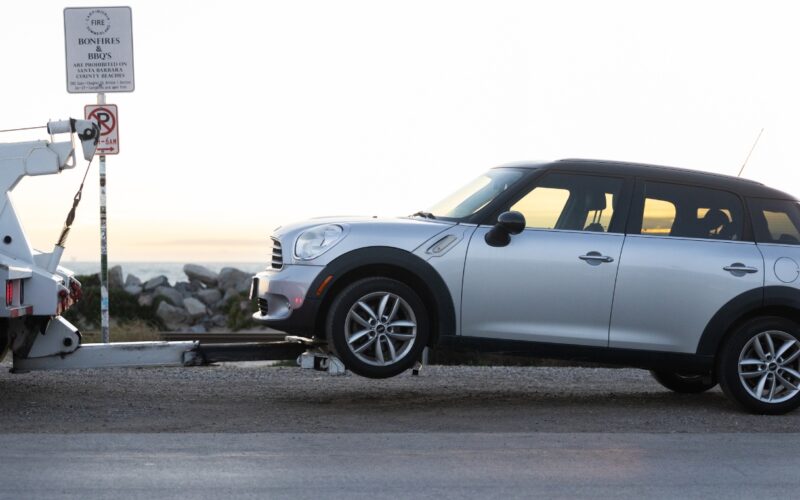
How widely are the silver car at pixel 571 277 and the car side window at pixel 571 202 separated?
0.04 feet

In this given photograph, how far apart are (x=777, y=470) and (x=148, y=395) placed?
5.24m

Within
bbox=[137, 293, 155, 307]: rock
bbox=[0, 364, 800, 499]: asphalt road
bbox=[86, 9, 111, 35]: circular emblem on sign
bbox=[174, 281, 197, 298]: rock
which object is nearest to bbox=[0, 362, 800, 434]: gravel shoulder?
bbox=[0, 364, 800, 499]: asphalt road

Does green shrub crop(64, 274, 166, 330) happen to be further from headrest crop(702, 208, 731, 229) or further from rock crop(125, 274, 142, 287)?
headrest crop(702, 208, 731, 229)

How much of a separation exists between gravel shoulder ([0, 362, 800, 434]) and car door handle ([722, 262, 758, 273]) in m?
1.12

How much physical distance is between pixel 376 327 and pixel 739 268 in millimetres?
2839

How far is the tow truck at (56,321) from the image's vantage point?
8914mm

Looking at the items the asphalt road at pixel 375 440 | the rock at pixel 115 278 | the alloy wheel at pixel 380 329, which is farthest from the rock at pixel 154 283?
the alloy wheel at pixel 380 329

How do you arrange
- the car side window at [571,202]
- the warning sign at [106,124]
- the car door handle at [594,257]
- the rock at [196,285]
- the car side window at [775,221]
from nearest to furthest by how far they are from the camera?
the car door handle at [594,257] < the car side window at [571,202] < the car side window at [775,221] < the warning sign at [106,124] < the rock at [196,285]

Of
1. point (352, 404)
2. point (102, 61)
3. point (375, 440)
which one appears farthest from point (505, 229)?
point (102, 61)

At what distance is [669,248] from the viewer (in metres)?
9.20

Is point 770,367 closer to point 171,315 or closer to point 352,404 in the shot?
point 352,404

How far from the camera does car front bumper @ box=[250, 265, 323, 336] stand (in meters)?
8.77

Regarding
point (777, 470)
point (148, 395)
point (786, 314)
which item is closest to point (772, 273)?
point (786, 314)

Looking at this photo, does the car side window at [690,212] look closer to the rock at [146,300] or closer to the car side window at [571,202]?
the car side window at [571,202]
